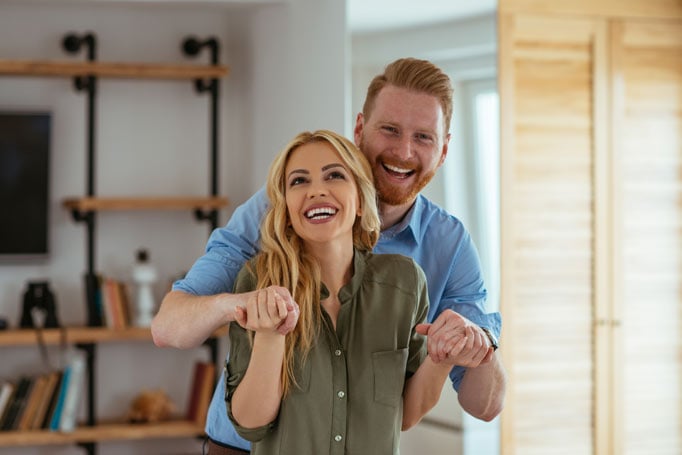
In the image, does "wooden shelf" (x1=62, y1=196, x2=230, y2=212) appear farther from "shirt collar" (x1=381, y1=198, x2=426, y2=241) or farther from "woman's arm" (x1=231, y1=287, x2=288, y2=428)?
"woman's arm" (x1=231, y1=287, x2=288, y2=428)

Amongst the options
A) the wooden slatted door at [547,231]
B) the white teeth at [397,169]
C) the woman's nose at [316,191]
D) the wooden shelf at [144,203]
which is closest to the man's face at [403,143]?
the white teeth at [397,169]

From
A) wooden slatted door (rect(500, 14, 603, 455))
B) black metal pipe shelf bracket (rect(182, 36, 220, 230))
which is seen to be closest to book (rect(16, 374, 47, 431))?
black metal pipe shelf bracket (rect(182, 36, 220, 230))

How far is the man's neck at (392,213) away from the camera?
1.82m

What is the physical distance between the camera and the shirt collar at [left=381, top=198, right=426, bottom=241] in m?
1.85

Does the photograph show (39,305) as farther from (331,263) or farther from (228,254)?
(331,263)

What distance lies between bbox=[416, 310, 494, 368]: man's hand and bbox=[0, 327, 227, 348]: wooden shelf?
8.63ft

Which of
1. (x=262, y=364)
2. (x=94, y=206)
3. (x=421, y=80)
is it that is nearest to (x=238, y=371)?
(x=262, y=364)

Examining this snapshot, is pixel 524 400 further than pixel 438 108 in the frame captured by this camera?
Yes

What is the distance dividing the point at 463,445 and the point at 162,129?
1874mm

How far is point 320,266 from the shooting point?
150 cm

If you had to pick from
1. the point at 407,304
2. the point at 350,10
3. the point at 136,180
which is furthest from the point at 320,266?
the point at 136,180

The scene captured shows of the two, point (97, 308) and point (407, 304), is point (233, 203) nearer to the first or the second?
point (97, 308)

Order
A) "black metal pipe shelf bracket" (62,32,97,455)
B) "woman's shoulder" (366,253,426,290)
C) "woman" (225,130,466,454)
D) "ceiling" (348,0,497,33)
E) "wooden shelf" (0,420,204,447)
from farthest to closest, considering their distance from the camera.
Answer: "black metal pipe shelf bracket" (62,32,97,455)
"wooden shelf" (0,420,204,447)
"ceiling" (348,0,497,33)
"woman's shoulder" (366,253,426,290)
"woman" (225,130,466,454)

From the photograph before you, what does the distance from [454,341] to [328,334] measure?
7.7 inches
